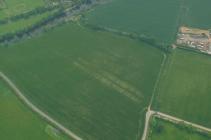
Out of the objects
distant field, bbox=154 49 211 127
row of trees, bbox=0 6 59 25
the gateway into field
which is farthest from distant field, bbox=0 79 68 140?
the gateway into field

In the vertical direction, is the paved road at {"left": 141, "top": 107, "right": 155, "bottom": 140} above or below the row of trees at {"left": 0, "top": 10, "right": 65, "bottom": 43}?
below

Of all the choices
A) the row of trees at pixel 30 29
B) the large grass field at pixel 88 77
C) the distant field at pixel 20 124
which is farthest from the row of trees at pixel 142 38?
the distant field at pixel 20 124

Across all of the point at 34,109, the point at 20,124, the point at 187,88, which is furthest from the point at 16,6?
the point at 187,88

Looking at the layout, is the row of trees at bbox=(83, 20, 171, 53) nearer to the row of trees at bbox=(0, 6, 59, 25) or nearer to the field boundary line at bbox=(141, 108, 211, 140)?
the row of trees at bbox=(0, 6, 59, 25)

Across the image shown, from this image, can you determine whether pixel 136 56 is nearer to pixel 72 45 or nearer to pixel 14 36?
pixel 72 45

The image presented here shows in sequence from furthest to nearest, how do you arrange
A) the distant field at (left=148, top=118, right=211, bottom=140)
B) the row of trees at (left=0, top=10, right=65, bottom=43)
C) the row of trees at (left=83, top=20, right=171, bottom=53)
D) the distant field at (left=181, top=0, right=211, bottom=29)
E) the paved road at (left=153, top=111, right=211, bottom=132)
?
1. the distant field at (left=181, top=0, right=211, bottom=29)
2. the row of trees at (left=0, top=10, right=65, bottom=43)
3. the row of trees at (left=83, top=20, right=171, bottom=53)
4. the paved road at (left=153, top=111, right=211, bottom=132)
5. the distant field at (left=148, top=118, right=211, bottom=140)

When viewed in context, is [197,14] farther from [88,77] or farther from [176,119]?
[176,119]
